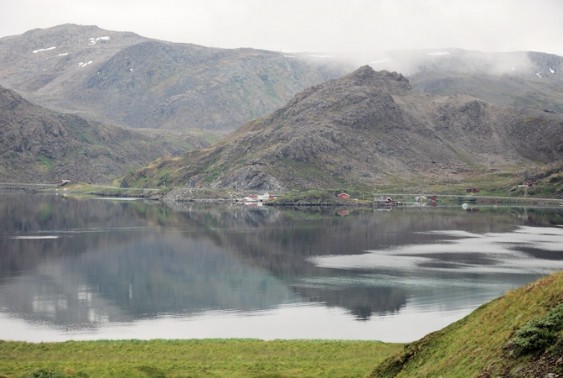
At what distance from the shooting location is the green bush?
29778 millimetres

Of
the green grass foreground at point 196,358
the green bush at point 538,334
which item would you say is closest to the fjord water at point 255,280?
the green grass foreground at point 196,358

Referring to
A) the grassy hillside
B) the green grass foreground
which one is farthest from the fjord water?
the grassy hillside

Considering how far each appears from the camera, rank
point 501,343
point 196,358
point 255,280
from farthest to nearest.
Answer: point 255,280 < point 196,358 < point 501,343

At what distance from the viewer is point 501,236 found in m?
189

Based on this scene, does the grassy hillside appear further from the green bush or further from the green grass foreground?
the green grass foreground

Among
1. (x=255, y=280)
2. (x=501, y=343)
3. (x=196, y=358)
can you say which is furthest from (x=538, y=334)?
(x=255, y=280)

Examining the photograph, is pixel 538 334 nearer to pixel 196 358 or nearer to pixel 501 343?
pixel 501 343

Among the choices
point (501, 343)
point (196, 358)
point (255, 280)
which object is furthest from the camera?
point (255, 280)

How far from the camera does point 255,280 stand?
12475 centimetres

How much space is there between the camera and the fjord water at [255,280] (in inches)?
3410

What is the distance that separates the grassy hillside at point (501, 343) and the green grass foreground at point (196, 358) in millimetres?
11549

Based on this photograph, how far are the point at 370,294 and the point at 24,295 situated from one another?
169 feet

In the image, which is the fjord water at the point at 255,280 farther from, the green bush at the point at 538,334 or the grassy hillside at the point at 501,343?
the green bush at the point at 538,334

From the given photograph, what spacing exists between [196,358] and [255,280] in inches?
2594
